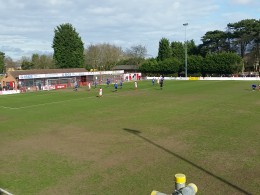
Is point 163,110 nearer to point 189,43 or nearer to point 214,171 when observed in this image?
point 214,171

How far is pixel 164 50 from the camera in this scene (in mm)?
97312

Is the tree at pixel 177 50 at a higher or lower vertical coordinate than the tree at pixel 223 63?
higher

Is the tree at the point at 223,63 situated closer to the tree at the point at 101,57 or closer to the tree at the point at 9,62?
the tree at the point at 101,57

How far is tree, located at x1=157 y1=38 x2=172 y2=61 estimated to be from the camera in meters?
97.1

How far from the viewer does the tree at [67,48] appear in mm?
78875

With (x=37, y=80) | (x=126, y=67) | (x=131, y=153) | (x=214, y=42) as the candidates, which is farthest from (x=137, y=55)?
(x=131, y=153)

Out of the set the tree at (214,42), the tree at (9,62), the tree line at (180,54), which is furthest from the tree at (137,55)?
the tree at (9,62)

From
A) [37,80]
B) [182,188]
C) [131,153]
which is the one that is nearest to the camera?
[182,188]

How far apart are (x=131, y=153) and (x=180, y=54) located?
302 feet

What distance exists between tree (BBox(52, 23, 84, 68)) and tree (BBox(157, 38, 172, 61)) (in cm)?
2958

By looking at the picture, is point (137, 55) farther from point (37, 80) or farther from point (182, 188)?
point (182, 188)

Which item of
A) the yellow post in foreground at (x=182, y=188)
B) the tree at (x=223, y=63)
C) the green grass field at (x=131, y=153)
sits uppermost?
the tree at (x=223, y=63)

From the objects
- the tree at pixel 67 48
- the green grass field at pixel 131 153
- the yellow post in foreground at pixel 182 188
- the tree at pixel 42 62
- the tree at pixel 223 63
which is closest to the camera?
the yellow post in foreground at pixel 182 188

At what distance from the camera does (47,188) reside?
31.9ft
